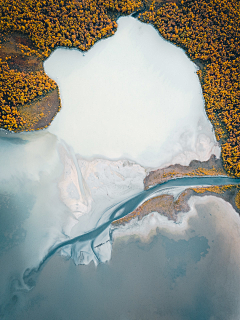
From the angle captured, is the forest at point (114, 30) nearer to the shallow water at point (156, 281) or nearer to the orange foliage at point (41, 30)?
the orange foliage at point (41, 30)

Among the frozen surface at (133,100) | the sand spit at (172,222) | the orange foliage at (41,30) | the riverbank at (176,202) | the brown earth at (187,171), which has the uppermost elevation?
the orange foliage at (41,30)

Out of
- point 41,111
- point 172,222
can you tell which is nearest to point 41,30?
point 41,111

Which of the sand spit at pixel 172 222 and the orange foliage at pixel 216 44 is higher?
the orange foliage at pixel 216 44

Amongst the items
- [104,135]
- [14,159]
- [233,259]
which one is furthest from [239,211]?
[14,159]

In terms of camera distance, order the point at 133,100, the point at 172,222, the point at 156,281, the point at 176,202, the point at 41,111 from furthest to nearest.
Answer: the point at 133,100
the point at 176,202
the point at 172,222
the point at 41,111
the point at 156,281

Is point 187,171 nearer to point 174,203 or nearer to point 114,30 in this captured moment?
point 174,203

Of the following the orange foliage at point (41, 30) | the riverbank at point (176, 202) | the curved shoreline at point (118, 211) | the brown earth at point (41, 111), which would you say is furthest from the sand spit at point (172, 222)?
the orange foliage at point (41, 30)

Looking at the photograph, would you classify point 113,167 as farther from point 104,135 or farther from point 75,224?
point 75,224

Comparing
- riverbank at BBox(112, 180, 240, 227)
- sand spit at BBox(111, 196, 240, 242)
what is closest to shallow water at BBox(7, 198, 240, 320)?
sand spit at BBox(111, 196, 240, 242)
